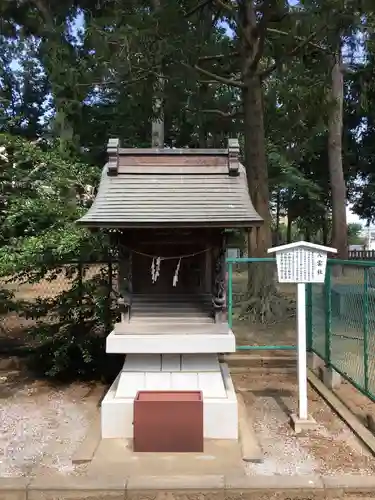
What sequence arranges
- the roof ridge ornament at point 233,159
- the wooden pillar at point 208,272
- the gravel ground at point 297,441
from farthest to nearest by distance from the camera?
1. the wooden pillar at point 208,272
2. the roof ridge ornament at point 233,159
3. the gravel ground at point 297,441

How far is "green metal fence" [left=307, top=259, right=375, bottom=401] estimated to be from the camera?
580 cm

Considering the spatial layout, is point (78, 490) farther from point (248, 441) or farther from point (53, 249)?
point (53, 249)

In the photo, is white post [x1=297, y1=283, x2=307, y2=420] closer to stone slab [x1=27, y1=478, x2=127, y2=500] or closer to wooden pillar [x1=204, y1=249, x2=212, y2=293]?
wooden pillar [x1=204, y1=249, x2=212, y2=293]

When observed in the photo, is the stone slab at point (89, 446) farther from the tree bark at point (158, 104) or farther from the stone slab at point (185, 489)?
the tree bark at point (158, 104)

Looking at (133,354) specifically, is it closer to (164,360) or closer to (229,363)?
(164,360)

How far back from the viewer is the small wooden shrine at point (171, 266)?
5195mm

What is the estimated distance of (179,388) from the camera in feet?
18.3

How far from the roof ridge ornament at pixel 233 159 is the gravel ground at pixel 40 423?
3.71m

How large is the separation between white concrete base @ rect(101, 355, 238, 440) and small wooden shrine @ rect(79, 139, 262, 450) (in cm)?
1

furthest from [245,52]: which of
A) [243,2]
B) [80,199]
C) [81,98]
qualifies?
[80,199]

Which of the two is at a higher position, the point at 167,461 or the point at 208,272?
the point at 208,272

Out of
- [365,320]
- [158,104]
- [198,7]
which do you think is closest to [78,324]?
[365,320]

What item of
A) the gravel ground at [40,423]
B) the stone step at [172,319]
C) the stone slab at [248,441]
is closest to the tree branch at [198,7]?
the stone step at [172,319]

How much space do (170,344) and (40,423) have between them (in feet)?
6.64
